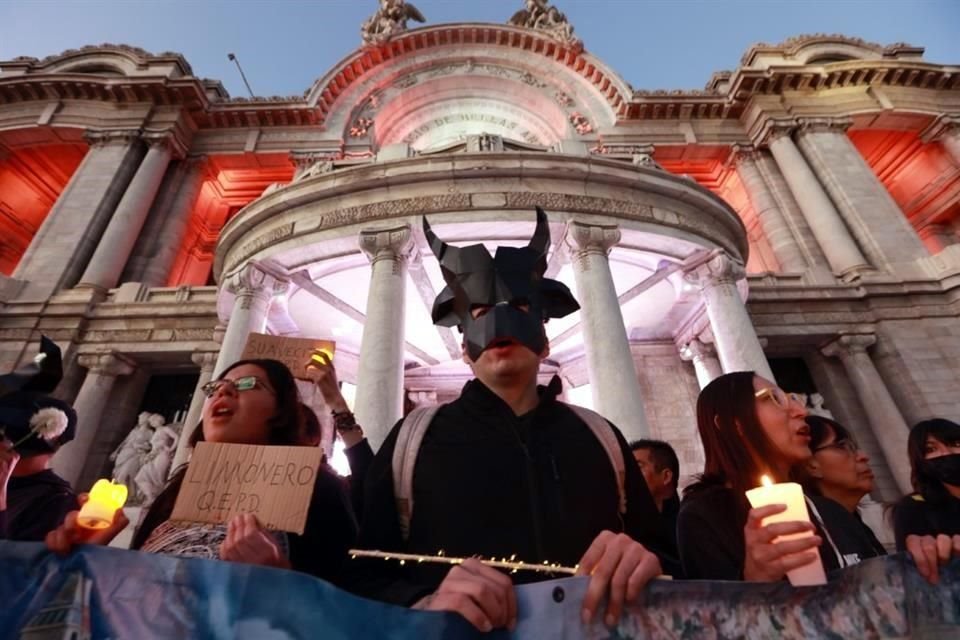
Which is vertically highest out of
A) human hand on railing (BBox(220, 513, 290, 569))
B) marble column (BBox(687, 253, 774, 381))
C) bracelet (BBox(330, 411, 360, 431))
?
marble column (BBox(687, 253, 774, 381))

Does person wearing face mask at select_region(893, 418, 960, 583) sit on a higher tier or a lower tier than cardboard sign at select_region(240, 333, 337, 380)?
lower

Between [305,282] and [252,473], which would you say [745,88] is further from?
[252,473]

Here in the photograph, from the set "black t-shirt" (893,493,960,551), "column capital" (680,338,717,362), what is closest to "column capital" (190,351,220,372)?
"column capital" (680,338,717,362)

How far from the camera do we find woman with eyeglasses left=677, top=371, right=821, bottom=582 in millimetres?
2088

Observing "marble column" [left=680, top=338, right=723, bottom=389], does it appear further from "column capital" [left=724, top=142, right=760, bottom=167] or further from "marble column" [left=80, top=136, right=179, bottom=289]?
"marble column" [left=80, top=136, right=179, bottom=289]

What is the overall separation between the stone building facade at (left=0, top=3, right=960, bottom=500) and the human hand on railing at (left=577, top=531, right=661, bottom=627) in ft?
19.8

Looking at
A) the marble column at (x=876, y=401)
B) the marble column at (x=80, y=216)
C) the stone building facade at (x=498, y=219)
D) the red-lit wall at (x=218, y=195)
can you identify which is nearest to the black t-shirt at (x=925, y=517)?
the stone building facade at (x=498, y=219)

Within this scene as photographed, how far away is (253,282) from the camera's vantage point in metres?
9.84

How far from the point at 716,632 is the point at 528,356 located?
1288 mm

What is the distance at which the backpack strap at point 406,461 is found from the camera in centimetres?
208

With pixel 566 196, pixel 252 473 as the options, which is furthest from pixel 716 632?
pixel 566 196

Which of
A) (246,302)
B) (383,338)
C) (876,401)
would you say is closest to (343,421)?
(383,338)

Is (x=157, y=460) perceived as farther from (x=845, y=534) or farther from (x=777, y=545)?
(x=777, y=545)

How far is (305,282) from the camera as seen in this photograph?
10.7 m
